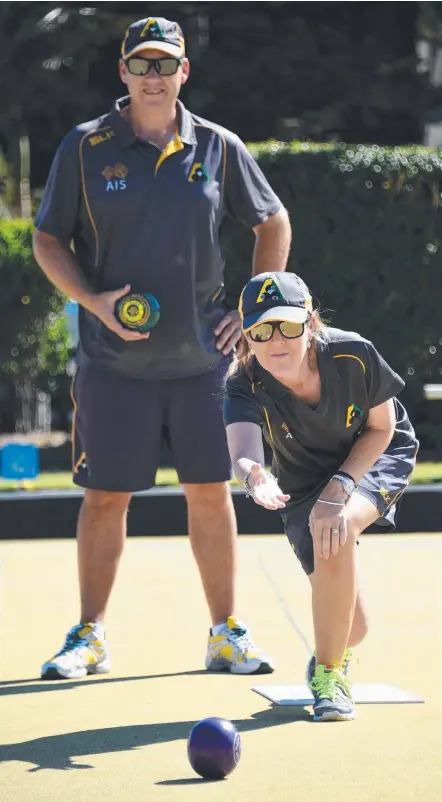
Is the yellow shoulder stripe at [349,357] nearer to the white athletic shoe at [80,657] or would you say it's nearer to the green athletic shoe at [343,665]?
the green athletic shoe at [343,665]

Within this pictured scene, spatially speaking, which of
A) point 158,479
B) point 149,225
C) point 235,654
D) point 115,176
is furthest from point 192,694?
point 158,479

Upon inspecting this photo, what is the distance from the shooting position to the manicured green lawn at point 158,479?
9.00 m

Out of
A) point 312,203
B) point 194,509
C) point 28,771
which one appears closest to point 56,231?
point 194,509

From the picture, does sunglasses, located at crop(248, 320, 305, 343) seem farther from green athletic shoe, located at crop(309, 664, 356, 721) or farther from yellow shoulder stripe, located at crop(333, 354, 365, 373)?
green athletic shoe, located at crop(309, 664, 356, 721)

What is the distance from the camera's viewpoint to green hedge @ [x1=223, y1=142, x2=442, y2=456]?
10.9 m

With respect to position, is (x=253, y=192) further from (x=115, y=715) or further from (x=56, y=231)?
(x=115, y=715)

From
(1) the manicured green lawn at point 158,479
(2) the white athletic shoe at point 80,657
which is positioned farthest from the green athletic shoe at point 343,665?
(1) the manicured green lawn at point 158,479

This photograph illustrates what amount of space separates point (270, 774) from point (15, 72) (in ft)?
46.9

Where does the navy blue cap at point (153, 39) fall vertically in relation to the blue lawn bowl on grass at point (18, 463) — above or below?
above

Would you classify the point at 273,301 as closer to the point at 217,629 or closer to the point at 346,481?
the point at 346,481

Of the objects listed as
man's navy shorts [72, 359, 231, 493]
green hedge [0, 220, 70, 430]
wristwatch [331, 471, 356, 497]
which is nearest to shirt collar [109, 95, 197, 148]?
man's navy shorts [72, 359, 231, 493]

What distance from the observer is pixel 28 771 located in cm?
379

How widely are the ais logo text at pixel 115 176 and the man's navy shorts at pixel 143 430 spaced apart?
1.99ft

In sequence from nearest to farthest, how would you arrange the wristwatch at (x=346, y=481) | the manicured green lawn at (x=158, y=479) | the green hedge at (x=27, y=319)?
1. the wristwatch at (x=346, y=481)
2. the manicured green lawn at (x=158, y=479)
3. the green hedge at (x=27, y=319)
